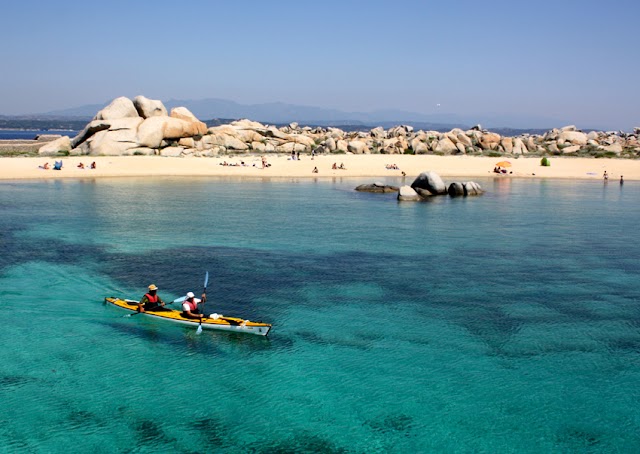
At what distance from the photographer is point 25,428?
14680mm

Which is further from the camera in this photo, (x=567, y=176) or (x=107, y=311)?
(x=567, y=176)

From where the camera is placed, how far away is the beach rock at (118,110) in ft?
268

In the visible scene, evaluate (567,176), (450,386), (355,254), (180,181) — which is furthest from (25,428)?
(567,176)

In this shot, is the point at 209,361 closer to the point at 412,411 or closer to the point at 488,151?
the point at 412,411

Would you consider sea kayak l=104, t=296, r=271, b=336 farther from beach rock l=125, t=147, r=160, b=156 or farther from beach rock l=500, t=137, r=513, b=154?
beach rock l=500, t=137, r=513, b=154

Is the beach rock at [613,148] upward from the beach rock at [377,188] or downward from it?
upward

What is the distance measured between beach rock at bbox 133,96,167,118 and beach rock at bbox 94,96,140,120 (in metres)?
0.83

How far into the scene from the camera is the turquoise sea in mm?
14807

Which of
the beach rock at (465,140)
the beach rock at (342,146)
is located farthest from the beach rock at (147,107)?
the beach rock at (465,140)

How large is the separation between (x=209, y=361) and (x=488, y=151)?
91.7m

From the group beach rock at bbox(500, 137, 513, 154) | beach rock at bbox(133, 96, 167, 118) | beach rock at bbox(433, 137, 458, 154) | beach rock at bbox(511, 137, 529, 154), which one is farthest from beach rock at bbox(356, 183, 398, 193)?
beach rock at bbox(511, 137, 529, 154)

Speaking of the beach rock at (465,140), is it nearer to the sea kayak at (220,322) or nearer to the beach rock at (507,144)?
the beach rock at (507,144)

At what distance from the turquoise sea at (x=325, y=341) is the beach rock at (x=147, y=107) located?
4527 cm

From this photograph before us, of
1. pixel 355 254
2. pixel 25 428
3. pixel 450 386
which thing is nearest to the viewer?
pixel 25 428
